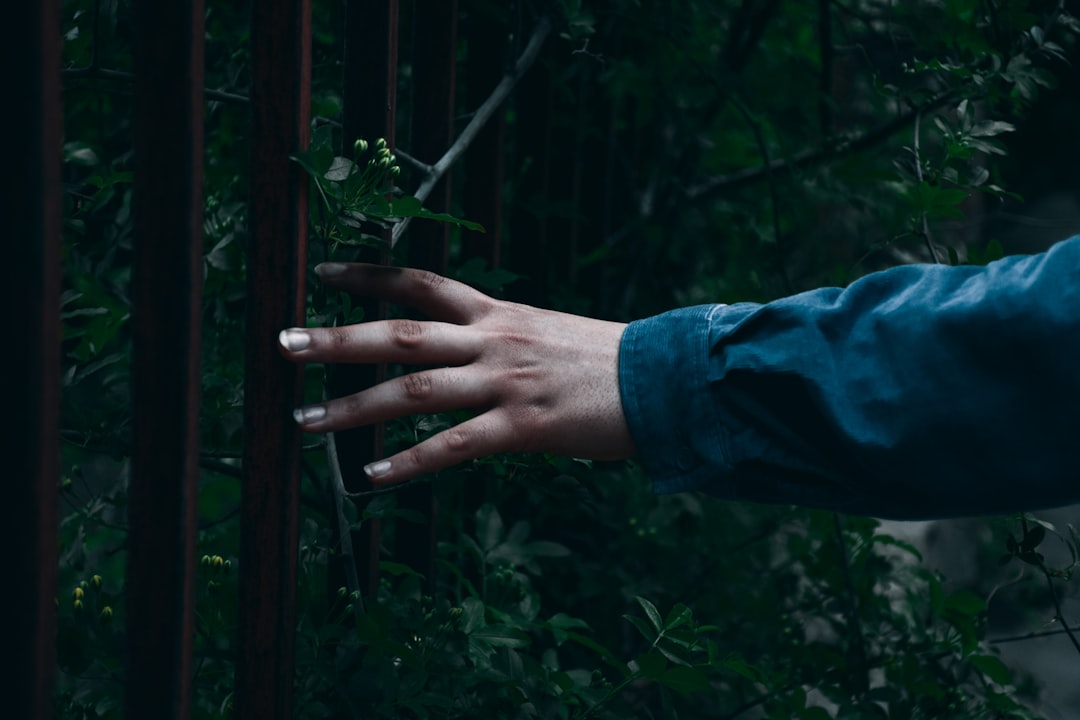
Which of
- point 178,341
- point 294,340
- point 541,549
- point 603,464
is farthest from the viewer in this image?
point 603,464

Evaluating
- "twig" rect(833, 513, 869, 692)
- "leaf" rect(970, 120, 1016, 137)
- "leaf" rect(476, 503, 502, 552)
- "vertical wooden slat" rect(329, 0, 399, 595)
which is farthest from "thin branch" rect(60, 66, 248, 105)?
"twig" rect(833, 513, 869, 692)

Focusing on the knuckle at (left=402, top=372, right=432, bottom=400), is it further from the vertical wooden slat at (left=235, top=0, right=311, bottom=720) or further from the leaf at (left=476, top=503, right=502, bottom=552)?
the leaf at (left=476, top=503, right=502, bottom=552)

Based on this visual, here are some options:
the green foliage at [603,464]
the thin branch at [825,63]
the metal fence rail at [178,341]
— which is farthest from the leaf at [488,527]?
→ the thin branch at [825,63]

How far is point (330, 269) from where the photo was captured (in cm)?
109

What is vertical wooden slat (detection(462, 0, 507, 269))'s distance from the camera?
1.56 metres

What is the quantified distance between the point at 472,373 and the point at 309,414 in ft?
0.61

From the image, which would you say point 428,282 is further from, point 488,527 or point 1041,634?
point 1041,634

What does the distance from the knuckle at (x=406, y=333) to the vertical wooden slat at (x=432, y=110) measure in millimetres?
279

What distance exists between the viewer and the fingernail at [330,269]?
42.8 inches

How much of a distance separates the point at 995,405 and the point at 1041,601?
1435mm

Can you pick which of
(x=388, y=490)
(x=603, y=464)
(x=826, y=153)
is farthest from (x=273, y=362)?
(x=826, y=153)

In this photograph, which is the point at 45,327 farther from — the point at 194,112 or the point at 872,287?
the point at 872,287

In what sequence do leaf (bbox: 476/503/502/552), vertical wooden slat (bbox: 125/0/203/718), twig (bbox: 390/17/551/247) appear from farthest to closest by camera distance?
leaf (bbox: 476/503/502/552), twig (bbox: 390/17/551/247), vertical wooden slat (bbox: 125/0/203/718)

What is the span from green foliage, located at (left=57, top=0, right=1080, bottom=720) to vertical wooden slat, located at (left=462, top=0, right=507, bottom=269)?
0.06 metres
